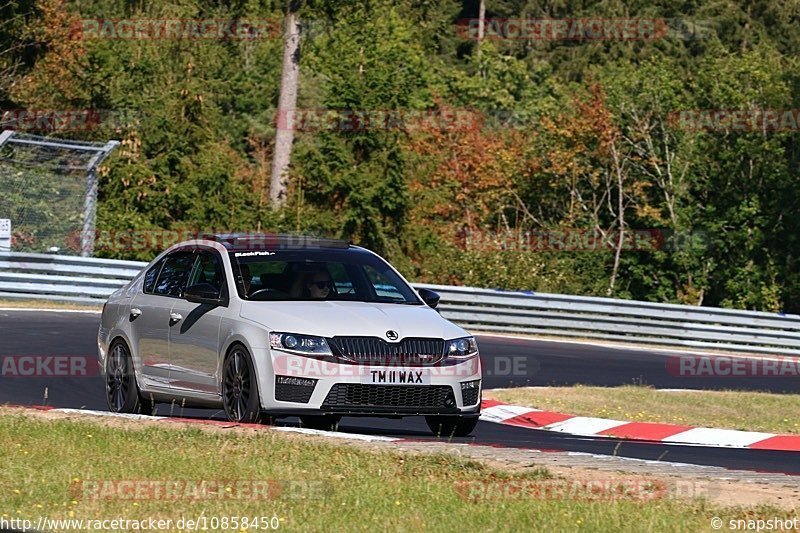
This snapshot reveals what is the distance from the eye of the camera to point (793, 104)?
148 feet

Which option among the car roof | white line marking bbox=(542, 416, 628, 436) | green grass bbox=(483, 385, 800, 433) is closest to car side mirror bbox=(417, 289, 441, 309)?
the car roof

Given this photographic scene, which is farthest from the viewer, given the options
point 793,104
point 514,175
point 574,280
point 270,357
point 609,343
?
point 514,175

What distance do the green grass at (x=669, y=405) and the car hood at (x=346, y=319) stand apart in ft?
16.8

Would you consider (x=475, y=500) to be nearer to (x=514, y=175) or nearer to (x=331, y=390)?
(x=331, y=390)

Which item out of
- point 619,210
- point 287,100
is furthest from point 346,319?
point 619,210

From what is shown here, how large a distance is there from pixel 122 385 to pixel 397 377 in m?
3.10

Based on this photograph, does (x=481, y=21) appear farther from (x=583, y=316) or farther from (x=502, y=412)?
(x=502, y=412)

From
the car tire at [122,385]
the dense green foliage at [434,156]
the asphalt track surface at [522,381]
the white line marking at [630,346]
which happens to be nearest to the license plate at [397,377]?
the asphalt track surface at [522,381]

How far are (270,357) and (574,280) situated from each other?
24389 millimetres

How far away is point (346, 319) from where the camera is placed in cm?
1141

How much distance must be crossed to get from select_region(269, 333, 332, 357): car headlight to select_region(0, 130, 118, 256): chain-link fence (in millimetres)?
16294

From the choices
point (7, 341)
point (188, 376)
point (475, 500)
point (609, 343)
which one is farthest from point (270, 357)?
point (609, 343)

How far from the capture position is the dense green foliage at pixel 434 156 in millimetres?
35812

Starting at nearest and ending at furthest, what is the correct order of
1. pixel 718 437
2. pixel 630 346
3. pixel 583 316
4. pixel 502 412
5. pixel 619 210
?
pixel 718 437 → pixel 502 412 → pixel 630 346 → pixel 583 316 → pixel 619 210
